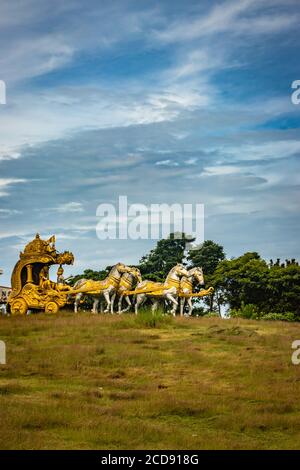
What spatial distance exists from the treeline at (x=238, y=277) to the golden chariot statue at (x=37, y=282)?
41.3 ft

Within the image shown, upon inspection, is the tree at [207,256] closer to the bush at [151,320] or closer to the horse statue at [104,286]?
the horse statue at [104,286]

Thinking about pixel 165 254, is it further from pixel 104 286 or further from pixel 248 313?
pixel 104 286

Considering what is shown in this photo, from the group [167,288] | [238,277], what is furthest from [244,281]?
[167,288]

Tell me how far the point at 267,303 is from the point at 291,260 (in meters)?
4.87

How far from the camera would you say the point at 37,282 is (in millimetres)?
44188

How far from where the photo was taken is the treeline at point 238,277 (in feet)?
181

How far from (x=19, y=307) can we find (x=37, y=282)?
184 centimetres

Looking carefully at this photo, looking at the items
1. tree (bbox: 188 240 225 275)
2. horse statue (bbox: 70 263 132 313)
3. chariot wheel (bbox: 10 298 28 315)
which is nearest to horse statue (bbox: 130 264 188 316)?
horse statue (bbox: 70 263 132 313)

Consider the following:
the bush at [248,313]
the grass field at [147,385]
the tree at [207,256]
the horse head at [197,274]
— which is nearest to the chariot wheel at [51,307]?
the grass field at [147,385]

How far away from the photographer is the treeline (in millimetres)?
55250

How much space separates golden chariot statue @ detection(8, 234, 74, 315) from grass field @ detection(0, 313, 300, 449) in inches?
159

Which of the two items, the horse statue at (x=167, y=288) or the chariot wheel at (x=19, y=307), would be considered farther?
the horse statue at (x=167, y=288)

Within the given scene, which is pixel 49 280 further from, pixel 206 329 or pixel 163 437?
pixel 163 437
